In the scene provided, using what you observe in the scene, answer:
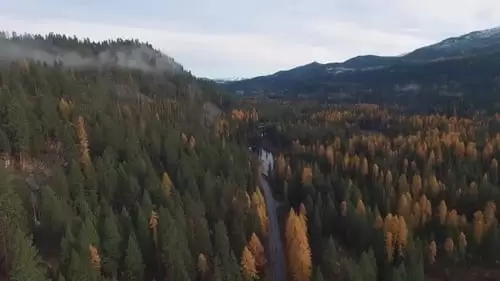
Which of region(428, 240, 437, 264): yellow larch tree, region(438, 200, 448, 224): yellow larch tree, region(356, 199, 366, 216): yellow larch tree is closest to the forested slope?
region(356, 199, 366, 216): yellow larch tree

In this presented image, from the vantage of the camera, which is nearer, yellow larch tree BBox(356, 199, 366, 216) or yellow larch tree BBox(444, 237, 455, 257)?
yellow larch tree BBox(444, 237, 455, 257)

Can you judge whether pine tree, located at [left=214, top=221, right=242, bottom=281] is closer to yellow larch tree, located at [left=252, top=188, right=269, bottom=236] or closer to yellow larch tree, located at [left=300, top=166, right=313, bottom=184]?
yellow larch tree, located at [left=252, top=188, right=269, bottom=236]

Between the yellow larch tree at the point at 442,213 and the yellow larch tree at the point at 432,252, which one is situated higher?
the yellow larch tree at the point at 442,213

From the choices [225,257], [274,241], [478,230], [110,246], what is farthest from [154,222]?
[478,230]

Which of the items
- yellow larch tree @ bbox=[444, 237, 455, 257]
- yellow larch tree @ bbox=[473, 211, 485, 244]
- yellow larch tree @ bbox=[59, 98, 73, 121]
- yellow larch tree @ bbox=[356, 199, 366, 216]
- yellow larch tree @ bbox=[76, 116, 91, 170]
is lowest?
yellow larch tree @ bbox=[444, 237, 455, 257]

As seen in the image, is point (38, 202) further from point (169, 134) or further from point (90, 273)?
point (169, 134)

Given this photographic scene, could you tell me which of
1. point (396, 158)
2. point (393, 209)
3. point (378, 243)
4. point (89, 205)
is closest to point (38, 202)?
point (89, 205)

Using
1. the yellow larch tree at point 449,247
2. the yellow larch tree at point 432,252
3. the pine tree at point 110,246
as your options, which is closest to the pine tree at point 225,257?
the pine tree at point 110,246

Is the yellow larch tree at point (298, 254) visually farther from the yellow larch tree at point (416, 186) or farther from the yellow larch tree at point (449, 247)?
the yellow larch tree at point (416, 186)
